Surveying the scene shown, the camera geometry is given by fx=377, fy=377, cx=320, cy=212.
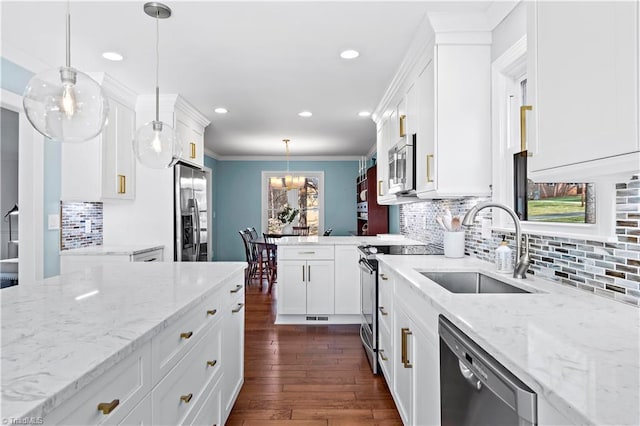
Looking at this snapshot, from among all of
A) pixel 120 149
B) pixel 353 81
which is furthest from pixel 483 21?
pixel 120 149

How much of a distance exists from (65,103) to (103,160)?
2299 millimetres

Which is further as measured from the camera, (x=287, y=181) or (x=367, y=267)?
(x=287, y=181)

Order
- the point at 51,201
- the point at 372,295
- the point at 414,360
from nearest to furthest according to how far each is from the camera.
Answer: the point at 414,360
the point at 372,295
the point at 51,201

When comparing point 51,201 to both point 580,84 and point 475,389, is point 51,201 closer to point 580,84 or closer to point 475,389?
point 475,389

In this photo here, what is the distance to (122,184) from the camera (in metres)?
3.76

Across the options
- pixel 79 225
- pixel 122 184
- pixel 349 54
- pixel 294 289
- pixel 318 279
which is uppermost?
pixel 349 54

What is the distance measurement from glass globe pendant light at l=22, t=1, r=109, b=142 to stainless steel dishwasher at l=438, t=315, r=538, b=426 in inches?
61.5

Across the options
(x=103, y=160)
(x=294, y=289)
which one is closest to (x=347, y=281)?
(x=294, y=289)

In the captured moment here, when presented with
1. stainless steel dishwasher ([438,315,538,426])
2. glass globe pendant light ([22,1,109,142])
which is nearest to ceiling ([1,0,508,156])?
glass globe pendant light ([22,1,109,142])

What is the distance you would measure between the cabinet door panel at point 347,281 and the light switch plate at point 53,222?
2.65 metres

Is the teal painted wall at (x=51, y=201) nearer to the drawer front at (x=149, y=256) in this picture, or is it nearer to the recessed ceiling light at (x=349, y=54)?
the drawer front at (x=149, y=256)

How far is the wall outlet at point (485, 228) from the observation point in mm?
2387

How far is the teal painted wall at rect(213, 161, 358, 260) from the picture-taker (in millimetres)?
8219

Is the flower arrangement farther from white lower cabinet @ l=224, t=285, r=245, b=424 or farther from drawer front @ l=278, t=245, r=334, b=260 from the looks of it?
white lower cabinet @ l=224, t=285, r=245, b=424
